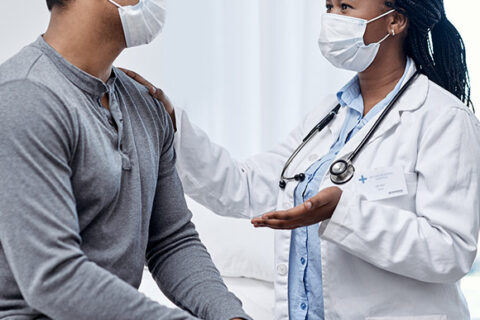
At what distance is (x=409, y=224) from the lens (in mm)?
1470

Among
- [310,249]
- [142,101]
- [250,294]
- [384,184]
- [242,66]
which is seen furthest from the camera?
[242,66]

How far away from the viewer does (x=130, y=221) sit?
3.64 ft

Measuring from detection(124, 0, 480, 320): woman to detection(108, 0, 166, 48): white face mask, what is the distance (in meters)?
0.20

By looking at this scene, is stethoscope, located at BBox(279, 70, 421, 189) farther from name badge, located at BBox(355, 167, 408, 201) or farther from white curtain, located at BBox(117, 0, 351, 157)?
white curtain, located at BBox(117, 0, 351, 157)

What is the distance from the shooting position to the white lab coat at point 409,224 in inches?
57.7

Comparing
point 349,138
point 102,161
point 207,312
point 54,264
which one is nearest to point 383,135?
point 349,138

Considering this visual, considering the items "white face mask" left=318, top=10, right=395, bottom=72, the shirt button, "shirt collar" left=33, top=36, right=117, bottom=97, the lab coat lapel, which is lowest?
the shirt button

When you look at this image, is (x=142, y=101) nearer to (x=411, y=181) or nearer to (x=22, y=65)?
(x=22, y=65)

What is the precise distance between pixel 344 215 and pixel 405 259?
0.17m

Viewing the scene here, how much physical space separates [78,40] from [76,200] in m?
0.28

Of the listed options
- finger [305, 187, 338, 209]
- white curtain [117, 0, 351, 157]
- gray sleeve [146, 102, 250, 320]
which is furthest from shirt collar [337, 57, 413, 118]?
white curtain [117, 0, 351, 157]

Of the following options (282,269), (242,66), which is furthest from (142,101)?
(242,66)

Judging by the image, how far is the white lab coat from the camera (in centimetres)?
147

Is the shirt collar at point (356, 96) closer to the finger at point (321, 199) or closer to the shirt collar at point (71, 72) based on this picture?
the finger at point (321, 199)
